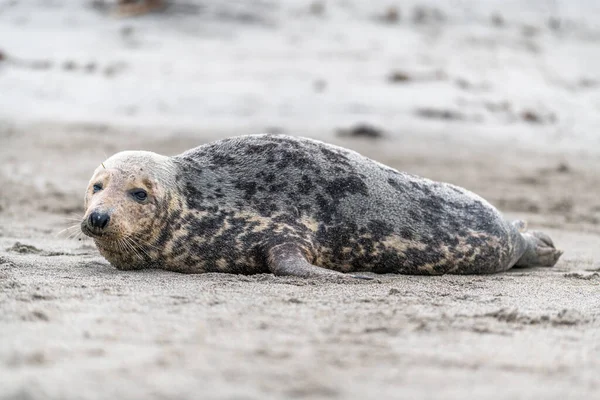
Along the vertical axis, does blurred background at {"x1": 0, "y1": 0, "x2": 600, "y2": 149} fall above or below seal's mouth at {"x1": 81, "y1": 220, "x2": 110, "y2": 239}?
above

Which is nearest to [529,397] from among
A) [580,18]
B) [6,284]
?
[6,284]

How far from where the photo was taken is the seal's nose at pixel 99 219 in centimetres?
408

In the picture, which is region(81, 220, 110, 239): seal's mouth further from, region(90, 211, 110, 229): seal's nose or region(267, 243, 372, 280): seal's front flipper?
region(267, 243, 372, 280): seal's front flipper

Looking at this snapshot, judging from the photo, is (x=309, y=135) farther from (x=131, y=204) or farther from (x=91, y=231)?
(x=91, y=231)

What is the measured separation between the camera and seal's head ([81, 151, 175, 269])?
4.24m

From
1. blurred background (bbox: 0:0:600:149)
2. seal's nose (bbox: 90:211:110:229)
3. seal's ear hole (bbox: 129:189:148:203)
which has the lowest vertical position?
seal's nose (bbox: 90:211:110:229)

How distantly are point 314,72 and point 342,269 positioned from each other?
25.1 feet

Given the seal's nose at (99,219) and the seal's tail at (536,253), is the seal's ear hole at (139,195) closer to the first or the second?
the seal's nose at (99,219)

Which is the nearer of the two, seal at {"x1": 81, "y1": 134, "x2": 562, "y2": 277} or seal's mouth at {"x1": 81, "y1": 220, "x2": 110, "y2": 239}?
seal's mouth at {"x1": 81, "y1": 220, "x2": 110, "y2": 239}

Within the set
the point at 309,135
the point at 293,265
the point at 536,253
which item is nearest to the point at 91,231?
the point at 293,265

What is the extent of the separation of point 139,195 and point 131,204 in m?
0.07

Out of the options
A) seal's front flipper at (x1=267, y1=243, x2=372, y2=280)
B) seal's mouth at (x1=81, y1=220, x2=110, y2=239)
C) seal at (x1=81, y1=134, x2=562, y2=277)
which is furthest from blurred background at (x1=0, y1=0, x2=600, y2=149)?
seal's mouth at (x1=81, y1=220, x2=110, y2=239)

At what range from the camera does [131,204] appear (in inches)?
169

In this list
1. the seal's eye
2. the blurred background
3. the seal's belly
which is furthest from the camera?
the blurred background
